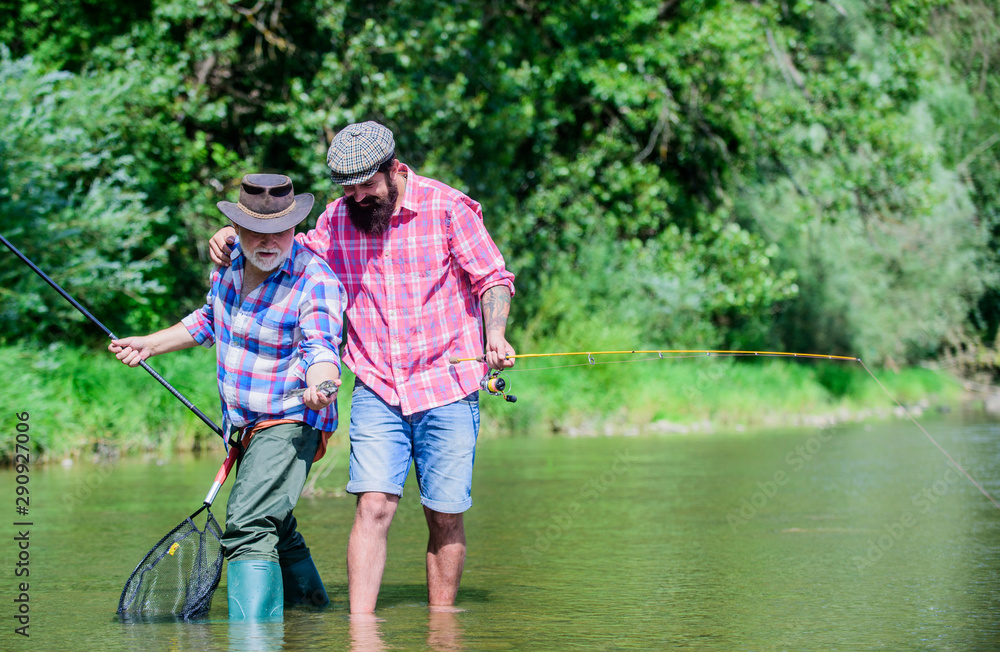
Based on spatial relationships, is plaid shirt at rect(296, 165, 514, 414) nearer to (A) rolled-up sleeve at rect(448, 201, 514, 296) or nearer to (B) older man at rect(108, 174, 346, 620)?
(A) rolled-up sleeve at rect(448, 201, 514, 296)

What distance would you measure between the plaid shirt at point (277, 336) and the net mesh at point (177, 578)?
49cm

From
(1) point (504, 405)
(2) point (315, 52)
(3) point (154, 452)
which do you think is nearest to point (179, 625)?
(3) point (154, 452)

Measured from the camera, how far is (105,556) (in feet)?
17.6

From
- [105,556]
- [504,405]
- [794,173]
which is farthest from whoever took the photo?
[794,173]

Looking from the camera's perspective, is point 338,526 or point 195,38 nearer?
point 338,526

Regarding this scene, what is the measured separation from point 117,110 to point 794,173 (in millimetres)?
12429

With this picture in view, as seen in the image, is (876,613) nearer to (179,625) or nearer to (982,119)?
(179,625)

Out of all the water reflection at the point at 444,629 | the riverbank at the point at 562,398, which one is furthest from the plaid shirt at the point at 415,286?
the riverbank at the point at 562,398

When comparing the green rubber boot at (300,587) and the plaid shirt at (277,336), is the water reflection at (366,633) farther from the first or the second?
the plaid shirt at (277,336)

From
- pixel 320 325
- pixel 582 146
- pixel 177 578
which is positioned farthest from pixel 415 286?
pixel 582 146

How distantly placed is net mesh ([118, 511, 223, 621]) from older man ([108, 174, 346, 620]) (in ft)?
0.52

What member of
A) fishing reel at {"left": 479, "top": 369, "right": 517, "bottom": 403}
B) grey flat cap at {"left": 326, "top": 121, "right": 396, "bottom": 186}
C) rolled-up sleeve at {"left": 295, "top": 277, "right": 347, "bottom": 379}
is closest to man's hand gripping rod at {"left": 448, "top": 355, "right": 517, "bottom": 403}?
fishing reel at {"left": 479, "top": 369, "right": 517, "bottom": 403}

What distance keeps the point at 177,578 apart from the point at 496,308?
1518 mm

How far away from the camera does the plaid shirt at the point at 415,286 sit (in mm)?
4293
